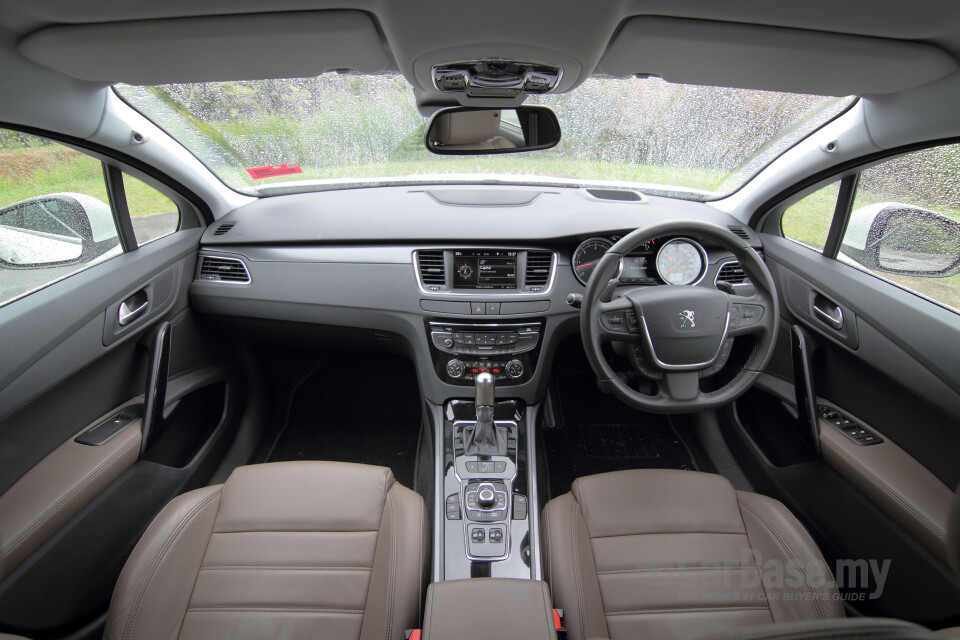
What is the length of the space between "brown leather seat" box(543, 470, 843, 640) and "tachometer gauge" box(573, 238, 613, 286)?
953 millimetres

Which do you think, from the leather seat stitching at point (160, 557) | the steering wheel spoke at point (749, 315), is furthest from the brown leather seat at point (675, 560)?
the leather seat stitching at point (160, 557)

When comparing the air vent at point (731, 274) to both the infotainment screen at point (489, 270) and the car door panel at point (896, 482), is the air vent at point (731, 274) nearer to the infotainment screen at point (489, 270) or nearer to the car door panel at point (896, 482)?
the car door panel at point (896, 482)

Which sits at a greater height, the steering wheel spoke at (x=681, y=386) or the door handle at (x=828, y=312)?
the door handle at (x=828, y=312)

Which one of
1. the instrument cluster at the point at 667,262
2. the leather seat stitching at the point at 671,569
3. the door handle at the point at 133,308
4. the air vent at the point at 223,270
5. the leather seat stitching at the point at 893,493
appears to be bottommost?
the leather seat stitching at the point at 671,569

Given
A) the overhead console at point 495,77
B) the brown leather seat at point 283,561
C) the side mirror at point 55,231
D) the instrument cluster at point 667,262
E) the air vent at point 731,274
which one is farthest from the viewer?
the air vent at point 731,274

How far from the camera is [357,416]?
3.00m

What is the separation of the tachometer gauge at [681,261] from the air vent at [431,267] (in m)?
0.97

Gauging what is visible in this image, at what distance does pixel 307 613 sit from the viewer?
48.8 inches

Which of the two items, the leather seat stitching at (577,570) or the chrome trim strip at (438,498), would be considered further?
the chrome trim strip at (438,498)

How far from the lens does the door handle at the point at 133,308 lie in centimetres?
198

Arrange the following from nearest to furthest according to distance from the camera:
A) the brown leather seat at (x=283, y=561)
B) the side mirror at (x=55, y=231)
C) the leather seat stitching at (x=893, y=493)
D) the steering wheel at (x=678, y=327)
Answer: the brown leather seat at (x=283, y=561) → the leather seat stitching at (x=893, y=493) → the steering wheel at (x=678, y=327) → the side mirror at (x=55, y=231)

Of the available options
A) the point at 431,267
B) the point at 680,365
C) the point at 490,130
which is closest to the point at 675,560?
the point at 680,365

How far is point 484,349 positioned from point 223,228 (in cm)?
154

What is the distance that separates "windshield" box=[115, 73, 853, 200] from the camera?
1.93 m
